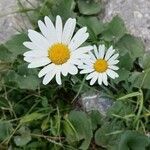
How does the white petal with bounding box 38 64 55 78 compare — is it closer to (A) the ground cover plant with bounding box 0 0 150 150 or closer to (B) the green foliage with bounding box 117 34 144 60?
(A) the ground cover plant with bounding box 0 0 150 150

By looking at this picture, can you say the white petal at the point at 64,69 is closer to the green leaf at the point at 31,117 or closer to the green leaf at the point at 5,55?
the green leaf at the point at 31,117

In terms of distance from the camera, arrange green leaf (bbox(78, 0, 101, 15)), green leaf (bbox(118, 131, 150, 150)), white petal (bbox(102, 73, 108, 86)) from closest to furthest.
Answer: green leaf (bbox(118, 131, 150, 150)) → white petal (bbox(102, 73, 108, 86)) → green leaf (bbox(78, 0, 101, 15))

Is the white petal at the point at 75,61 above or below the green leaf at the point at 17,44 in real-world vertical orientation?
below

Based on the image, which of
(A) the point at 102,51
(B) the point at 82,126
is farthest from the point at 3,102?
(A) the point at 102,51

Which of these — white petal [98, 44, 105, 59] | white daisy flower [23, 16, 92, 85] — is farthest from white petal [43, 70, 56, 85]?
white petal [98, 44, 105, 59]

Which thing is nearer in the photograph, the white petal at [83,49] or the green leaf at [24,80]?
the white petal at [83,49]

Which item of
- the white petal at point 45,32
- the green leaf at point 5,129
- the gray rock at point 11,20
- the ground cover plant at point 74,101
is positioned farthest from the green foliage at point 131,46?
the green leaf at point 5,129

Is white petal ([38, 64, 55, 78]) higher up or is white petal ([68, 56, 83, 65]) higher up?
white petal ([38, 64, 55, 78])

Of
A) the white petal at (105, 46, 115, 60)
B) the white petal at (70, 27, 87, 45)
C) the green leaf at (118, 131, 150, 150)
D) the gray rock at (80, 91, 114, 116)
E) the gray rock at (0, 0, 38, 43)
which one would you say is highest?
the gray rock at (0, 0, 38, 43)
